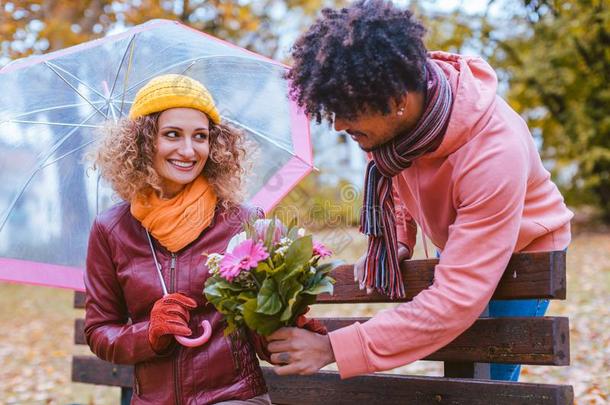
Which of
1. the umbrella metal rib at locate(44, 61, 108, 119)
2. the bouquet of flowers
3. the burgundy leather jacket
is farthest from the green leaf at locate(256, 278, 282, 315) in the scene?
the umbrella metal rib at locate(44, 61, 108, 119)

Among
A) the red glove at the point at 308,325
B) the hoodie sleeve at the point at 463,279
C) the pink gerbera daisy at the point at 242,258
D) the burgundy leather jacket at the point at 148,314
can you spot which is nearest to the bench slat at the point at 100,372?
the burgundy leather jacket at the point at 148,314

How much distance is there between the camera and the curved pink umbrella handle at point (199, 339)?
8.80 feet

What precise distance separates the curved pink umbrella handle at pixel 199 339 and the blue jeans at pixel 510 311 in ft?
3.77

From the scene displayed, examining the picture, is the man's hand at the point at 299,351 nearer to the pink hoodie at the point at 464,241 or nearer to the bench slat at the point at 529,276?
the pink hoodie at the point at 464,241

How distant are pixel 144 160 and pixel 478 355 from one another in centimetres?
157

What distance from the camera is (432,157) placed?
2504 mm

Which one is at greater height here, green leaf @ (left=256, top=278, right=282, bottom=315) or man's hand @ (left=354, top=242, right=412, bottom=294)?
man's hand @ (left=354, top=242, right=412, bottom=294)

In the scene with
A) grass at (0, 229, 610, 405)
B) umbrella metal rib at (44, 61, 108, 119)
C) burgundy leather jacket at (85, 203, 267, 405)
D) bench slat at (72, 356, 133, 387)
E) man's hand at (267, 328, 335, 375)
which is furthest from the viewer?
grass at (0, 229, 610, 405)

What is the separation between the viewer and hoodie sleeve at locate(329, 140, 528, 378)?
2.28m

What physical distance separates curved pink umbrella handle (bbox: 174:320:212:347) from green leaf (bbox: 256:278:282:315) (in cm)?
55

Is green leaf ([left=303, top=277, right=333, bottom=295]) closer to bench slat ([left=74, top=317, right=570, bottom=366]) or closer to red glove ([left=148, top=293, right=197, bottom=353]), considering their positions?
red glove ([left=148, top=293, right=197, bottom=353])

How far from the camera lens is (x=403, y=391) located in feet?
9.68

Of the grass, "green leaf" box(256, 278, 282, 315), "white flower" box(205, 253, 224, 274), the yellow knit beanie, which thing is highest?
the yellow knit beanie

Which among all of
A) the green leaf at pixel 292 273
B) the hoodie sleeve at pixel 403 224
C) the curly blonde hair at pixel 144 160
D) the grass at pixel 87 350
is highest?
the curly blonde hair at pixel 144 160
